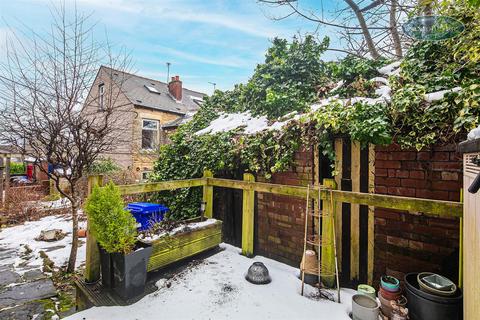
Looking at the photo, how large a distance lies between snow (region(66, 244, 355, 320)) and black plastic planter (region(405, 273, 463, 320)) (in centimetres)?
56

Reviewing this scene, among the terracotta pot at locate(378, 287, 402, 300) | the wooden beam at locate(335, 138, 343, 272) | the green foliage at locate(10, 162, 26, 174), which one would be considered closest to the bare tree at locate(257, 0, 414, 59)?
the wooden beam at locate(335, 138, 343, 272)

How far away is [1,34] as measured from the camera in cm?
425

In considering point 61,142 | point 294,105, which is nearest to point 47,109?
point 61,142

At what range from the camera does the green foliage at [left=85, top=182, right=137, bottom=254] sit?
2344mm

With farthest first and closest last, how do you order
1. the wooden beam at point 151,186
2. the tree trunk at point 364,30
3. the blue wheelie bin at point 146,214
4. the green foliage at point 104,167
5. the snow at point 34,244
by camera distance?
the green foliage at point 104,167, the tree trunk at point 364,30, the snow at point 34,244, the blue wheelie bin at point 146,214, the wooden beam at point 151,186

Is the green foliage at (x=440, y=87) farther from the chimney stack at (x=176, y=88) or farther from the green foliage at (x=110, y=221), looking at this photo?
the chimney stack at (x=176, y=88)

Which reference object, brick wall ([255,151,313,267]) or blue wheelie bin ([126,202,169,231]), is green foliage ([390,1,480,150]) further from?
blue wheelie bin ([126,202,169,231])

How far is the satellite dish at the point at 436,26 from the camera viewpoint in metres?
2.61

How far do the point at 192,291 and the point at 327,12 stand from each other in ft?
20.0

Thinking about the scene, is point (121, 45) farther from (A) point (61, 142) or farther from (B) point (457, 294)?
(B) point (457, 294)

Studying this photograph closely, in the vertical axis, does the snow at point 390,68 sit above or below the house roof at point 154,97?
below

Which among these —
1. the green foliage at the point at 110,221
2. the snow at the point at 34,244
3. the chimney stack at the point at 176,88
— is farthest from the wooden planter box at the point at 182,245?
the chimney stack at the point at 176,88

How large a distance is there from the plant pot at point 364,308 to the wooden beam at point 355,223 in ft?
1.98

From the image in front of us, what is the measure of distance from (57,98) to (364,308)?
503 centimetres
